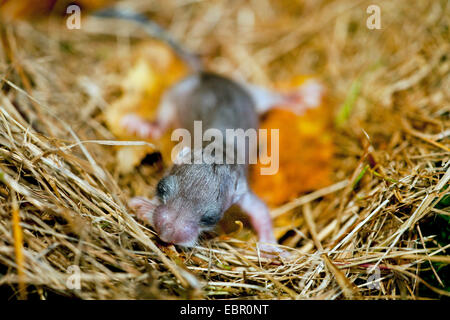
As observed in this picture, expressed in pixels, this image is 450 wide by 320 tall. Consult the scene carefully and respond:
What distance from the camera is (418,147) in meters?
2.86

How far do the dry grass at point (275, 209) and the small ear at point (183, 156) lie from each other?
0.51 meters

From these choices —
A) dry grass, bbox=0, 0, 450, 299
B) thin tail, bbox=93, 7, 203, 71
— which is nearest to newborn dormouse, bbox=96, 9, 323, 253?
thin tail, bbox=93, 7, 203, 71

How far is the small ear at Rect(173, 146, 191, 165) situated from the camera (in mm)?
2668

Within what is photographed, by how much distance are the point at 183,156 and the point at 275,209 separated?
1024 mm

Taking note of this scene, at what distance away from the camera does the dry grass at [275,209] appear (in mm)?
2102

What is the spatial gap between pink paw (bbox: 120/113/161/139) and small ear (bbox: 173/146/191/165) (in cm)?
99

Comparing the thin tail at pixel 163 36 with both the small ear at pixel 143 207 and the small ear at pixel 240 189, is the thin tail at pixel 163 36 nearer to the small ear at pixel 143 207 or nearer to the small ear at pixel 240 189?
the small ear at pixel 240 189

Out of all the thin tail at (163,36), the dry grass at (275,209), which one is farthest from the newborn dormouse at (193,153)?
the dry grass at (275,209)

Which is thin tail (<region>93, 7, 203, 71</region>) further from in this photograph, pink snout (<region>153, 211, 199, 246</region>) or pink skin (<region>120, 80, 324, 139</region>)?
pink snout (<region>153, 211, 199, 246</region>)

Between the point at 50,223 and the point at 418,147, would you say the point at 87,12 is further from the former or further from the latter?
the point at 418,147

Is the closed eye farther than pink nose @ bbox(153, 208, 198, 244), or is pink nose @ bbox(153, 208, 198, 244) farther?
the closed eye

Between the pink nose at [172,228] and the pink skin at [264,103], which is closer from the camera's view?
the pink nose at [172,228]

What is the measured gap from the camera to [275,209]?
126 inches

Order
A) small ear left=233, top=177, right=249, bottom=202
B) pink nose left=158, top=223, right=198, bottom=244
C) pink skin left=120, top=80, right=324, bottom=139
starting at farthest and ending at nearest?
pink skin left=120, top=80, right=324, bottom=139
small ear left=233, top=177, right=249, bottom=202
pink nose left=158, top=223, right=198, bottom=244
